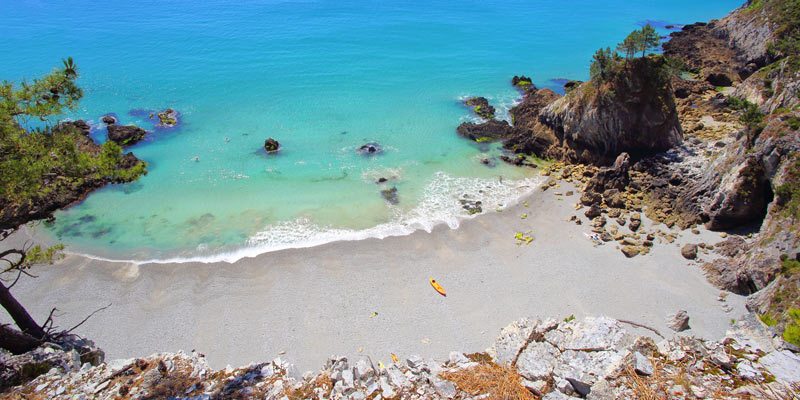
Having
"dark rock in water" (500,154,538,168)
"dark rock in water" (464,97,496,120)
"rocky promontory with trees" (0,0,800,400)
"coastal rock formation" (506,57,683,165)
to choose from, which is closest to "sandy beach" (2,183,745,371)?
"rocky promontory with trees" (0,0,800,400)

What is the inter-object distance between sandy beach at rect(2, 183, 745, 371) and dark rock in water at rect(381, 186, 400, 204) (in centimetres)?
421

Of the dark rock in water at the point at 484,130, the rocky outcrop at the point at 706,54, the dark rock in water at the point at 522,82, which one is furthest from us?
the dark rock in water at the point at 522,82

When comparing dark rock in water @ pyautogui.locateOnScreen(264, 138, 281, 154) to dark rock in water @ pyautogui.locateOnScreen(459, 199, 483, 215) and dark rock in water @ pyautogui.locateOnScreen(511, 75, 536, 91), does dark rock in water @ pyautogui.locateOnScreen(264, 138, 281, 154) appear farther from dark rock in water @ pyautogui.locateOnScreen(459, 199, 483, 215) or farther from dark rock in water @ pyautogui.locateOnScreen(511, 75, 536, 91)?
dark rock in water @ pyautogui.locateOnScreen(511, 75, 536, 91)

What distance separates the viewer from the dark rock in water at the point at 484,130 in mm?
32125

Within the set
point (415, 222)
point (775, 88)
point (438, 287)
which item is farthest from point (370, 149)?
point (775, 88)

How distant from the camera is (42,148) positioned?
31.1 ft

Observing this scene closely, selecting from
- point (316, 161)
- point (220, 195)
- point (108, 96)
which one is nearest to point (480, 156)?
point (316, 161)

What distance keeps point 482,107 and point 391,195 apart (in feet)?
57.5

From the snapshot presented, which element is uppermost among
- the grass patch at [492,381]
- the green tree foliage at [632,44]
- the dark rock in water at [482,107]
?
the green tree foliage at [632,44]

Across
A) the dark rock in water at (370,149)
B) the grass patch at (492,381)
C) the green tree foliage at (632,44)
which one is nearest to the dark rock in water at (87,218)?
the dark rock in water at (370,149)

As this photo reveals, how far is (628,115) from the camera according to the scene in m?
24.8

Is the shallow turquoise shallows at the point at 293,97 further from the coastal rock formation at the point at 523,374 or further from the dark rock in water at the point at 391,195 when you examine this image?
the coastal rock formation at the point at 523,374

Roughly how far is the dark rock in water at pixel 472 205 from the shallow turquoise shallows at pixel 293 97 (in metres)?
0.34

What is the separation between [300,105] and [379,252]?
79.6 ft
